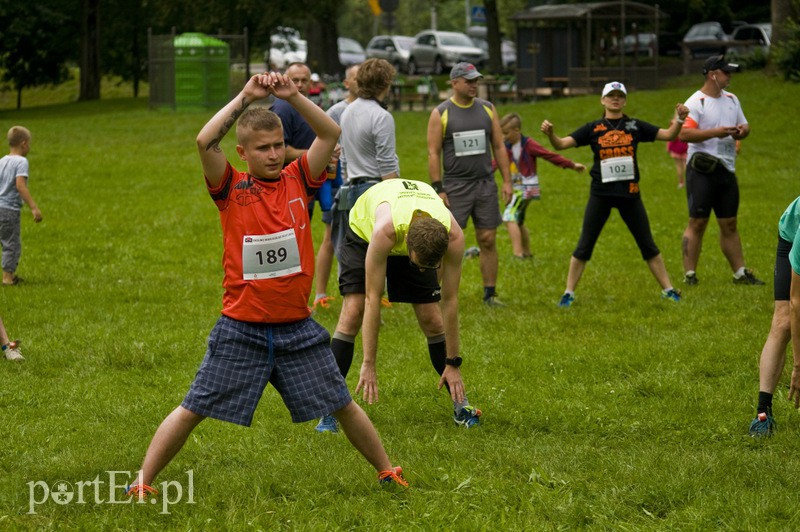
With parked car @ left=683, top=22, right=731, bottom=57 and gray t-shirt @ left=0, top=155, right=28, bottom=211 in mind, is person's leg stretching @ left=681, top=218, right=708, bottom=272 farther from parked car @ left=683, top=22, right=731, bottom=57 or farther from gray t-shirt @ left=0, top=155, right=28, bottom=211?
parked car @ left=683, top=22, right=731, bottom=57

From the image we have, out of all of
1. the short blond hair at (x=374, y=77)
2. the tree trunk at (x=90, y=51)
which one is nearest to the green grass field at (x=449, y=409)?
the short blond hair at (x=374, y=77)

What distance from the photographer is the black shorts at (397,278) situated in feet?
22.1

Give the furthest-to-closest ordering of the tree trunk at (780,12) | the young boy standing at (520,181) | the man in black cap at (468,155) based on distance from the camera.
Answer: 1. the tree trunk at (780,12)
2. the young boy standing at (520,181)
3. the man in black cap at (468,155)

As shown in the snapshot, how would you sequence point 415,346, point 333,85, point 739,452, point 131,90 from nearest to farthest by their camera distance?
point 739,452 → point 415,346 → point 333,85 → point 131,90

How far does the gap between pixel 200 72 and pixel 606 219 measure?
2552 cm

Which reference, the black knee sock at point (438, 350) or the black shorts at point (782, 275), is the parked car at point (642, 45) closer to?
the black shorts at point (782, 275)

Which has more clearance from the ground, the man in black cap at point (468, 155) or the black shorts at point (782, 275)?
the man in black cap at point (468, 155)

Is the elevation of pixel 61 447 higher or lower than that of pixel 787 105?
lower

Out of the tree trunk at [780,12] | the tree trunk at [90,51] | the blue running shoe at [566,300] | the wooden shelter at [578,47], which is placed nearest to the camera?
the blue running shoe at [566,300]

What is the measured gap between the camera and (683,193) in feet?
61.5

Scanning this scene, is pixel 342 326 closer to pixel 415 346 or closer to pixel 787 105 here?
pixel 415 346

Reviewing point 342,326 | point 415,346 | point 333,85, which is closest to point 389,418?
point 342,326

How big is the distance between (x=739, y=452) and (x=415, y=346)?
3.27 m
